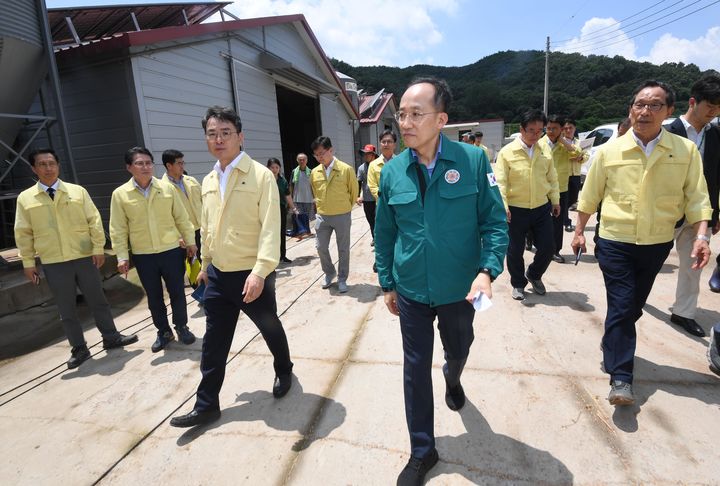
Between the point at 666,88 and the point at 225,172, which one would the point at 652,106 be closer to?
the point at 666,88

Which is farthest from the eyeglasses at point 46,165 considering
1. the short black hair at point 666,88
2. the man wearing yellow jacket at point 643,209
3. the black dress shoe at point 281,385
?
the short black hair at point 666,88

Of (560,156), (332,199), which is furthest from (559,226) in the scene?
(332,199)

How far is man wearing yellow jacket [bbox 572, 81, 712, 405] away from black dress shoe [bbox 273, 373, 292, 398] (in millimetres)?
2256

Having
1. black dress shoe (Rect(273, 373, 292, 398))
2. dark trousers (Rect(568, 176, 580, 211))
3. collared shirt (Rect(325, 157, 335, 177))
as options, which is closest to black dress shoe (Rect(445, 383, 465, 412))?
black dress shoe (Rect(273, 373, 292, 398))

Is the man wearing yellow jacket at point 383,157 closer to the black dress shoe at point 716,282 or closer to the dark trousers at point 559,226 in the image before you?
the dark trousers at point 559,226

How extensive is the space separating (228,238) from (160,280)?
6.14 ft

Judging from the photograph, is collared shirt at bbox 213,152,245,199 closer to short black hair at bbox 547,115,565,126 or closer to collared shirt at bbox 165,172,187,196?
collared shirt at bbox 165,172,187,196

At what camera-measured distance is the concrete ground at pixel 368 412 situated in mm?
2127

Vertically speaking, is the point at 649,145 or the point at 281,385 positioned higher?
the point at 649,145

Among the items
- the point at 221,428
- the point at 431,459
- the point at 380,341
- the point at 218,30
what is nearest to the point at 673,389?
the point at 431,459

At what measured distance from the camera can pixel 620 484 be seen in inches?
75.8

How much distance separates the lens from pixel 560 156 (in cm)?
590

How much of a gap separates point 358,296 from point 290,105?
485 inches

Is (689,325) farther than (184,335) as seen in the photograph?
No
